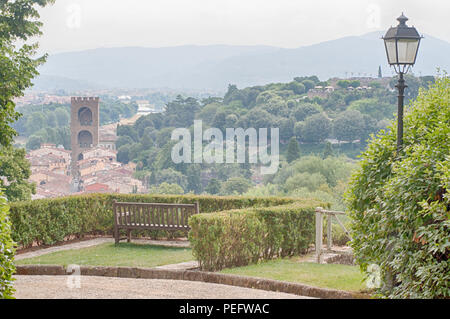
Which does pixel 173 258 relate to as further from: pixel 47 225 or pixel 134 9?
pixel 134 9

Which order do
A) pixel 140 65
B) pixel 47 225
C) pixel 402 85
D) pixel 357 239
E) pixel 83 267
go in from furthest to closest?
pixel 140 65
pixel 47 225
pixel 83 267
pixel 402 85
pixel 357 239

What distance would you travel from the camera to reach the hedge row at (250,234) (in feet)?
26.3

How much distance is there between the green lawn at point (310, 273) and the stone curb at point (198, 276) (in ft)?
0.64

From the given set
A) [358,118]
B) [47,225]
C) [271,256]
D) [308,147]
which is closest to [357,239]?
[271,256]

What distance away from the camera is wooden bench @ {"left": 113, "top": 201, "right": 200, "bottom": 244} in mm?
10750

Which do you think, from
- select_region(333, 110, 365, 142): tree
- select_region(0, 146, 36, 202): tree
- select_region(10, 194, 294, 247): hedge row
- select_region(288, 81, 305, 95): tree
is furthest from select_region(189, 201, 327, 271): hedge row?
select_region(288, 81, 305, 95): tree

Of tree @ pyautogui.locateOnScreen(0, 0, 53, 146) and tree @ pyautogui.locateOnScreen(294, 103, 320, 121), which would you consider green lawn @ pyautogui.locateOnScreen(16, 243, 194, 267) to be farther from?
tree @ pyautogui.locateOnScreen(294, 103, 320, 121)

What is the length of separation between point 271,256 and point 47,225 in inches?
164

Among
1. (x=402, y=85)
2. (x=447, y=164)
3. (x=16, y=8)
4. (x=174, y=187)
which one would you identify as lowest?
(x=174, y=187)

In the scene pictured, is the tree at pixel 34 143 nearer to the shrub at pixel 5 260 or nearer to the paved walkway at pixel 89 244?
the paved walkway at pixel 89 244

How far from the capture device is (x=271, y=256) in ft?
30.8

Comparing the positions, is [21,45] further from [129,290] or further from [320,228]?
[129,290]

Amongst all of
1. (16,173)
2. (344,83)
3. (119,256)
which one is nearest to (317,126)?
(344,83)

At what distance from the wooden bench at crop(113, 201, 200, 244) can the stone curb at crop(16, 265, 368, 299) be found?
290 centimetres
